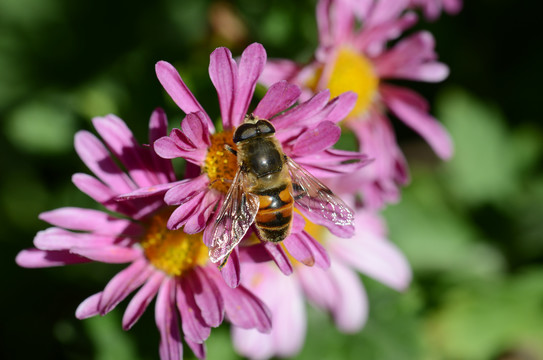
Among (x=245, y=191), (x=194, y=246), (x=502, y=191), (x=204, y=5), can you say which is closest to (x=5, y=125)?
(x=204, y=5)

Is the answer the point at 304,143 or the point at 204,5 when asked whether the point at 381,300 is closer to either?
the point at 304,143

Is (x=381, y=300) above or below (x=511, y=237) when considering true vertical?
above

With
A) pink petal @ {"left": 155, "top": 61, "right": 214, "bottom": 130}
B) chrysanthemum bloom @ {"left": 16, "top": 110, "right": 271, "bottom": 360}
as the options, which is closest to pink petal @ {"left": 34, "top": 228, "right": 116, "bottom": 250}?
chrysanthemum bloom @ {"left": 16, "top": 110, "right": 271, "bottom": 360}

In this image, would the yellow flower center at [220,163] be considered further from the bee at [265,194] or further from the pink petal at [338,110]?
the pink petal at [338,110]

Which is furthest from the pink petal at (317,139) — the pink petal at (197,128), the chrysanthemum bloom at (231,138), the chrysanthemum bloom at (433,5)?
the chrysanthemum bloom at (433,5)

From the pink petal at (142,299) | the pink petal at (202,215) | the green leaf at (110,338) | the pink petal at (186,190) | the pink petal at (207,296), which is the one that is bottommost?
the green leaf at (110,338)
